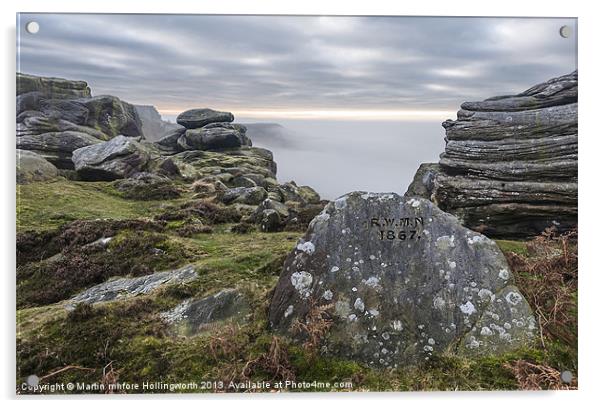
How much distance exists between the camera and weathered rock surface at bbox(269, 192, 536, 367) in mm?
6551

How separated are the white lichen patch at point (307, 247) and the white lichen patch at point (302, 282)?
0.33 metres

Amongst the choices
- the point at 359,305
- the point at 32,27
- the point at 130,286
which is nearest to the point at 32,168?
the point at 32,27

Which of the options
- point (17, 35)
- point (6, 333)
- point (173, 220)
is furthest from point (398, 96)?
point (6, 333)

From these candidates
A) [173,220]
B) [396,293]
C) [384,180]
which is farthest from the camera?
[173,220]

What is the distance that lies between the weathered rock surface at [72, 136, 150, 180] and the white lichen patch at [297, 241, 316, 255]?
512 cm

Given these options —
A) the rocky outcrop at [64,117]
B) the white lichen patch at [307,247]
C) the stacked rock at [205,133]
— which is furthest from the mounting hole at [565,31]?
the rocky outcrop at [64,117]

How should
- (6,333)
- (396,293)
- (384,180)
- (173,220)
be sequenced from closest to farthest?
1. (396,293)
2. (6,333)
3. (384,180)
4. (173,220)

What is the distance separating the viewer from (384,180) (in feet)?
27.0

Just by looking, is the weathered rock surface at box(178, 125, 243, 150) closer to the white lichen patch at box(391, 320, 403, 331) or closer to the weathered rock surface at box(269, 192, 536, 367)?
the weathered rock surface at box(269, 192, 536, 367)

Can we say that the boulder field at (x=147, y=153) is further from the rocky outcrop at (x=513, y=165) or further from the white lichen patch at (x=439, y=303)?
the rocky outcrop at (x=513, y=165)

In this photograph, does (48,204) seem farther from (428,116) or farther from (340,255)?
(428,116)

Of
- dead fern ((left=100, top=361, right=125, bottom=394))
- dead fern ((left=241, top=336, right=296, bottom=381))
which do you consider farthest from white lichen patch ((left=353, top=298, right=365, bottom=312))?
dead fern ((left=100, top=361, right=125, bottom=394))

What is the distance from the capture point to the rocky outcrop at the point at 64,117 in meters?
7.76

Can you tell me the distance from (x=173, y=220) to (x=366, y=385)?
4993 millimetres
